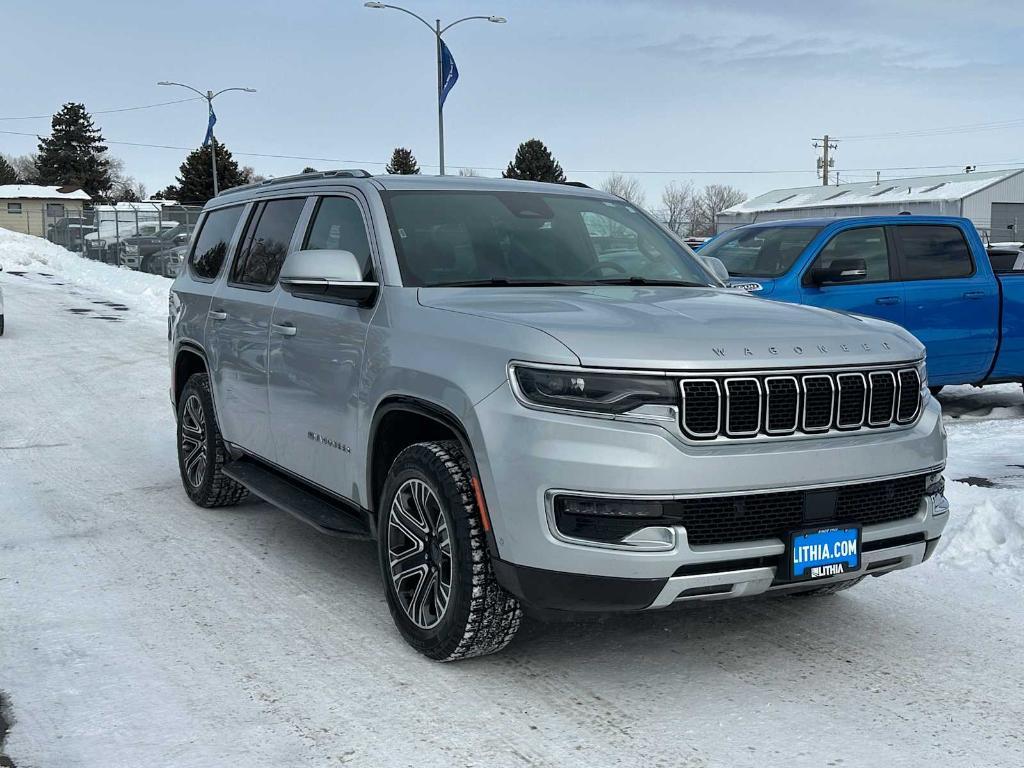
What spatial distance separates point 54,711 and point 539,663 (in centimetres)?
179

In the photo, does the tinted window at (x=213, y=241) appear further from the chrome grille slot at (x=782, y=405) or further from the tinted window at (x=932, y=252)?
the tinted window at (x=932, y=252)

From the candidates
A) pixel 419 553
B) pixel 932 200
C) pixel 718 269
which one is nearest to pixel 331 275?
pixel 419 553

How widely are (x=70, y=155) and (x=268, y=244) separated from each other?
111m

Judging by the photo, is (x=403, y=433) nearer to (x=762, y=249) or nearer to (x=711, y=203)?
(x=762, y=249)

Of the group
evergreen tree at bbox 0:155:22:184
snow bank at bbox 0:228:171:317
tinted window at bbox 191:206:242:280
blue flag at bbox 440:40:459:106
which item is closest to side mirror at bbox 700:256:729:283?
tinted window at bbox 191:206:242:280

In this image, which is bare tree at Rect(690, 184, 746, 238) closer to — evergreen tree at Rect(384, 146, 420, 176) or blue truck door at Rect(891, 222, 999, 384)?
evergreen tree at Rect(384, 146, 420, 176)

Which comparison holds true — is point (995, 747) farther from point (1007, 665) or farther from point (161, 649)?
point (161, 649)

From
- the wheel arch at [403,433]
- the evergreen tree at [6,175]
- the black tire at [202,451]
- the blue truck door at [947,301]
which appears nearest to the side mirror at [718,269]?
the wheel arch at [403,433]

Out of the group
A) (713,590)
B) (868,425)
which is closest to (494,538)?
(713,590)

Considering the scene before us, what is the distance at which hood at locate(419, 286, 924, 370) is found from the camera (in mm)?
3764

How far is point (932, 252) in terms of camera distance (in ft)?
34.1

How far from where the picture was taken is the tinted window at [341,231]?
5.08 meters

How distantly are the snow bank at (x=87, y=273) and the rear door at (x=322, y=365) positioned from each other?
16294mm

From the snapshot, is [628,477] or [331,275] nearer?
[628,477]
